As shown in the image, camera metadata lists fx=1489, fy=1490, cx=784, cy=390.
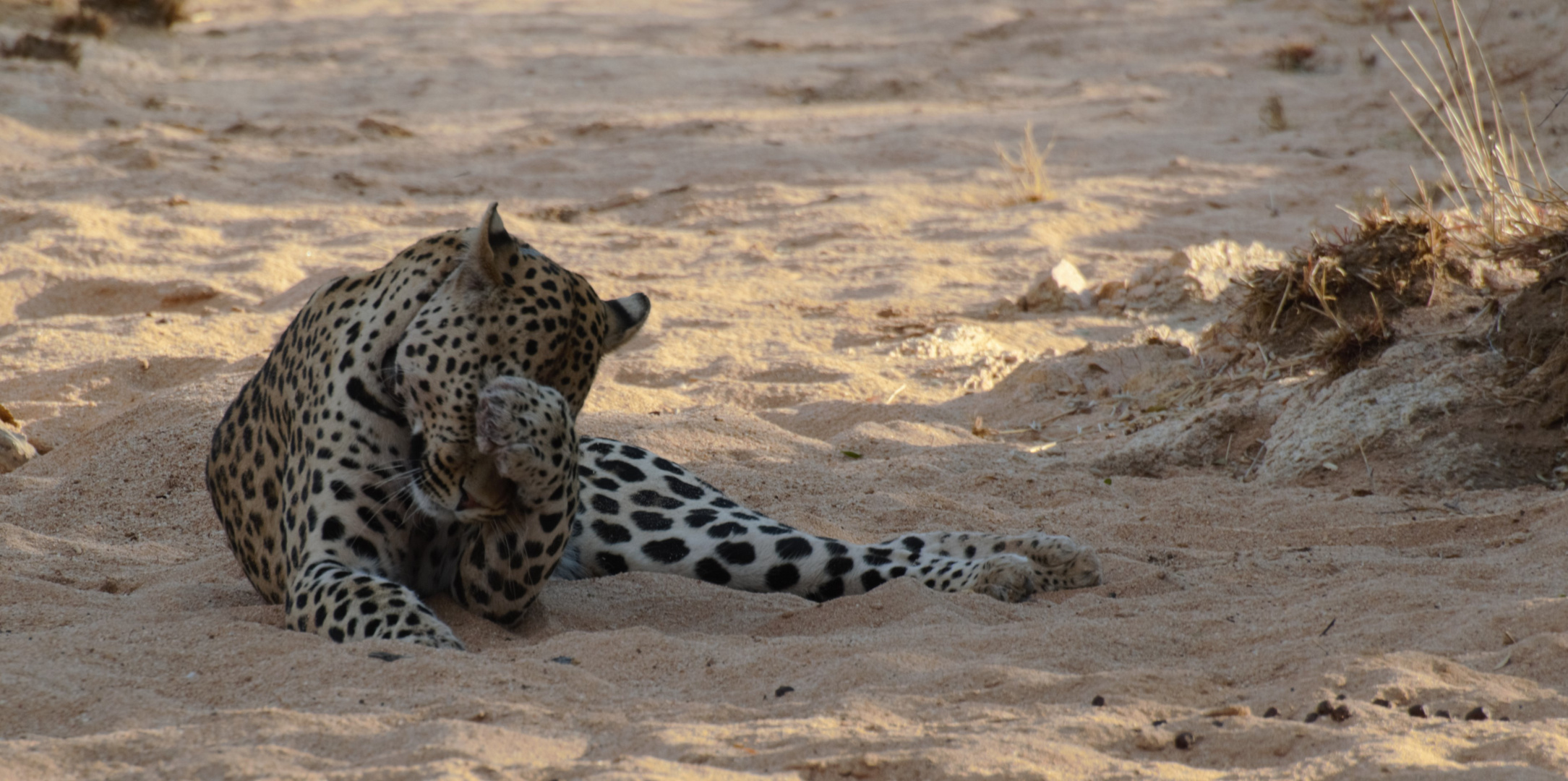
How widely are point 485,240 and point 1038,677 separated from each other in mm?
1794

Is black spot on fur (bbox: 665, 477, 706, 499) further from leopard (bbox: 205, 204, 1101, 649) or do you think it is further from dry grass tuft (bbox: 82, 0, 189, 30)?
dry grass tuft (bbox: 82, 0, 189, 30)

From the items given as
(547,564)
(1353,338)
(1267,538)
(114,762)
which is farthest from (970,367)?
(114,762)

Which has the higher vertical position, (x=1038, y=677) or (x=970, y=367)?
(x=1038, y=677)

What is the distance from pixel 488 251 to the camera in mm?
3902

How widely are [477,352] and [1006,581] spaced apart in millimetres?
1753

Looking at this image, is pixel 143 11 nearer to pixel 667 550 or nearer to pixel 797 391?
pixel 797 391

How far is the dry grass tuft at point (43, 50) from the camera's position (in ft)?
46.1

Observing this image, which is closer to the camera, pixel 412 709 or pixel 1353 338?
pixel 412 709

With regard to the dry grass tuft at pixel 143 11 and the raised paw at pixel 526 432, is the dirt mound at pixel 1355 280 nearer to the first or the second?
the raised paw at pixel 526 432

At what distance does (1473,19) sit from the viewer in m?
15.7

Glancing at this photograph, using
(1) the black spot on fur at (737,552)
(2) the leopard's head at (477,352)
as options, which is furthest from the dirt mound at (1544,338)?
(2) the leopard's head at (477,352)

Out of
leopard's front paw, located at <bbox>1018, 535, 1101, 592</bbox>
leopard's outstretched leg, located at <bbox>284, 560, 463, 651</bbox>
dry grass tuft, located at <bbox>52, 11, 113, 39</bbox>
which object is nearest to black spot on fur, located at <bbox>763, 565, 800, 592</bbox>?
leopard's front paw, located at <bbox>1018, 535, 1101, 592</bbox>

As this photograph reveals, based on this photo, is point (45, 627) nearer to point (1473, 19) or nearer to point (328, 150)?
point (328, 150)

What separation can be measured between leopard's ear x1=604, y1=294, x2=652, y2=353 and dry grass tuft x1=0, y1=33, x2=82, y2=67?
11985 millimetres
